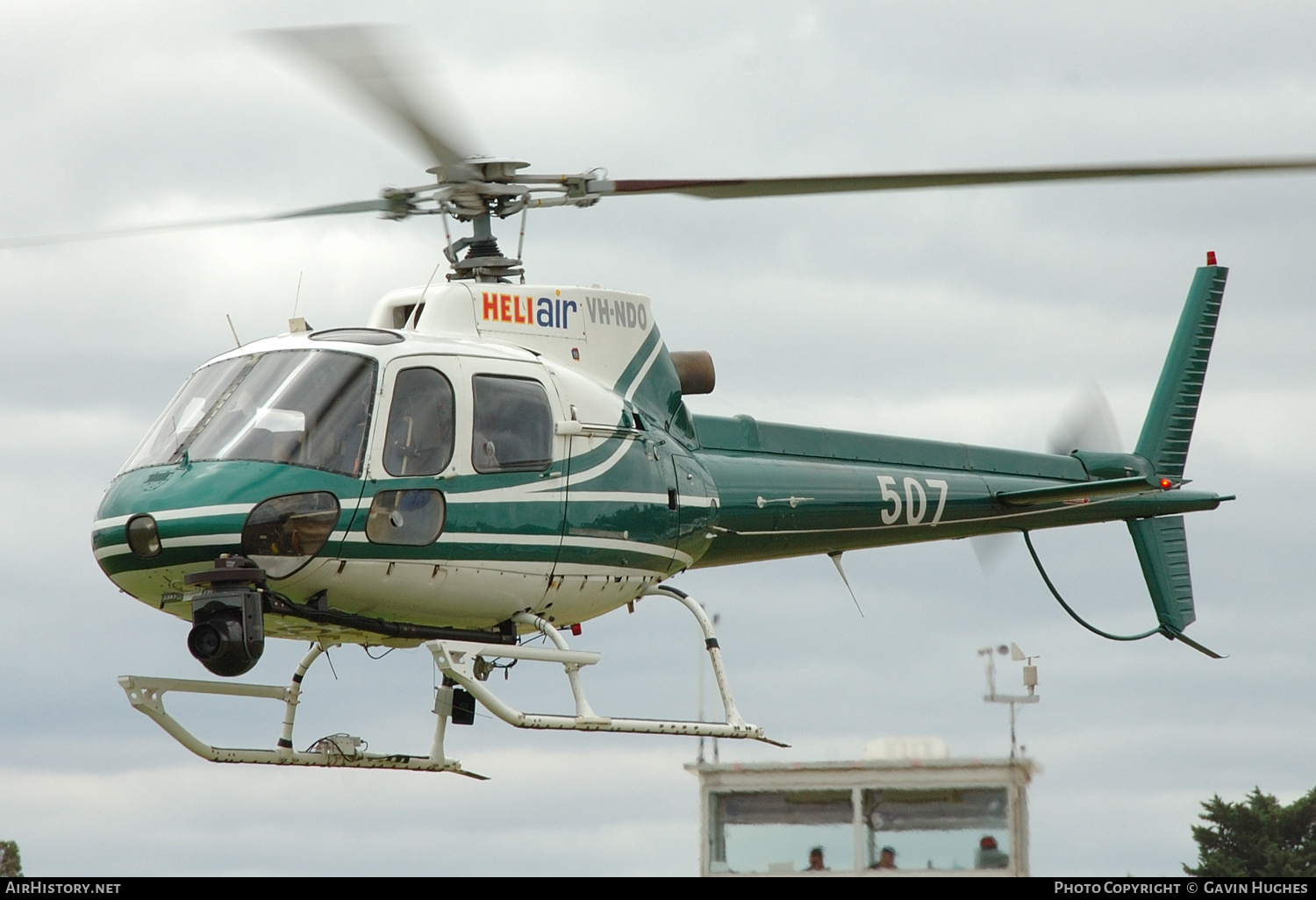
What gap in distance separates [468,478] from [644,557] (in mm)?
2140

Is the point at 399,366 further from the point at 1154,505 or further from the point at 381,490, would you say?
the point at 1154,505

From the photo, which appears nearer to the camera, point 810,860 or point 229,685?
point 229,685

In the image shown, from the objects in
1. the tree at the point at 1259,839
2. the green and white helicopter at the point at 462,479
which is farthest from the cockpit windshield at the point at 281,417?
the tree at the point at 1259,839

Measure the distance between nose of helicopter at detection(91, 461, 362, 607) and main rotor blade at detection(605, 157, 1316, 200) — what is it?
3841 mm

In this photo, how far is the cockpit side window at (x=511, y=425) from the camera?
15234mm

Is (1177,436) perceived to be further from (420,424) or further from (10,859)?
(10,859)

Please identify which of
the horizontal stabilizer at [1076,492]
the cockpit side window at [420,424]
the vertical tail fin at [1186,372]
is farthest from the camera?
the vertical tail fin at [1186,372]

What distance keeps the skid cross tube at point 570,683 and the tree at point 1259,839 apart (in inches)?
559

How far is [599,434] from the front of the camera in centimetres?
1617

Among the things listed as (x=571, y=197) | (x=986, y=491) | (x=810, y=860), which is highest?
(x=571, y=197)

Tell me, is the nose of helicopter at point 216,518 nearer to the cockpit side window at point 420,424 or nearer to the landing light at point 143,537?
the landing light at point 143,537

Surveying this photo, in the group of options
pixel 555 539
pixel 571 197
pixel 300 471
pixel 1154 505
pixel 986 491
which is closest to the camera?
pixel 300 471

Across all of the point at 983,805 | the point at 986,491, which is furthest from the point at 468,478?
the point at 983,805

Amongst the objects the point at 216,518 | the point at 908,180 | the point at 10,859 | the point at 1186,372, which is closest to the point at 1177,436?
the point at 1186,372
